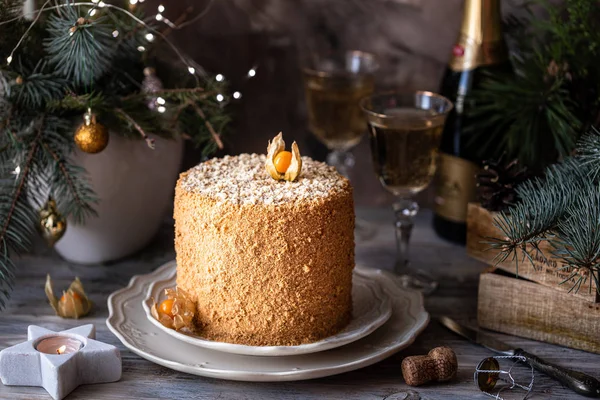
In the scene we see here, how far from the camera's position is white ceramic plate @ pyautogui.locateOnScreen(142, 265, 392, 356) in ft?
3.08

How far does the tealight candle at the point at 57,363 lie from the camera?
898mm

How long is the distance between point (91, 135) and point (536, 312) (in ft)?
2.19

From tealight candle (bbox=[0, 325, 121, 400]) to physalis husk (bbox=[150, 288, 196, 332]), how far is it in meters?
0.08

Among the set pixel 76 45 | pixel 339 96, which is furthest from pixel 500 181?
pixel 76 45

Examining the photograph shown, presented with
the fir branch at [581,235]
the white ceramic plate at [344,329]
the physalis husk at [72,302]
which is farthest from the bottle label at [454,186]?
the physalis husk at [72,302]

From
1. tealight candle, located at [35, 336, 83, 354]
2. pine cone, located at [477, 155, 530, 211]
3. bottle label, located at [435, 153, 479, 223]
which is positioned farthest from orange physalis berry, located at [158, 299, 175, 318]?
bottle label, located at [435, 153, 479, 223]

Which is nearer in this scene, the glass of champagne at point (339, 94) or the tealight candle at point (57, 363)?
the tealight candle at point (57, 363)

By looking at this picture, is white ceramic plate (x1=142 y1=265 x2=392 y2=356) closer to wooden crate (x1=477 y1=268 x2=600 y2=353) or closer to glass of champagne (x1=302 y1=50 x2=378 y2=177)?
wooden crate (x1=477 y1=268 x2=600 y2=353)

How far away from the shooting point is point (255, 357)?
3.21 feet

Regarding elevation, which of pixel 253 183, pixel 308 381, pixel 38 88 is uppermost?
pixel 38 88

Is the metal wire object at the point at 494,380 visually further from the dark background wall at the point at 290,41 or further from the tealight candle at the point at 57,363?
the dark background wall at the point at 290,41

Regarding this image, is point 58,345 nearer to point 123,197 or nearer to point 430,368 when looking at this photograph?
point 123,197

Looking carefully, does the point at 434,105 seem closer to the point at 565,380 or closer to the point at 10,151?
the point at 565,380

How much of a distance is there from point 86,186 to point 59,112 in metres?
0.12
